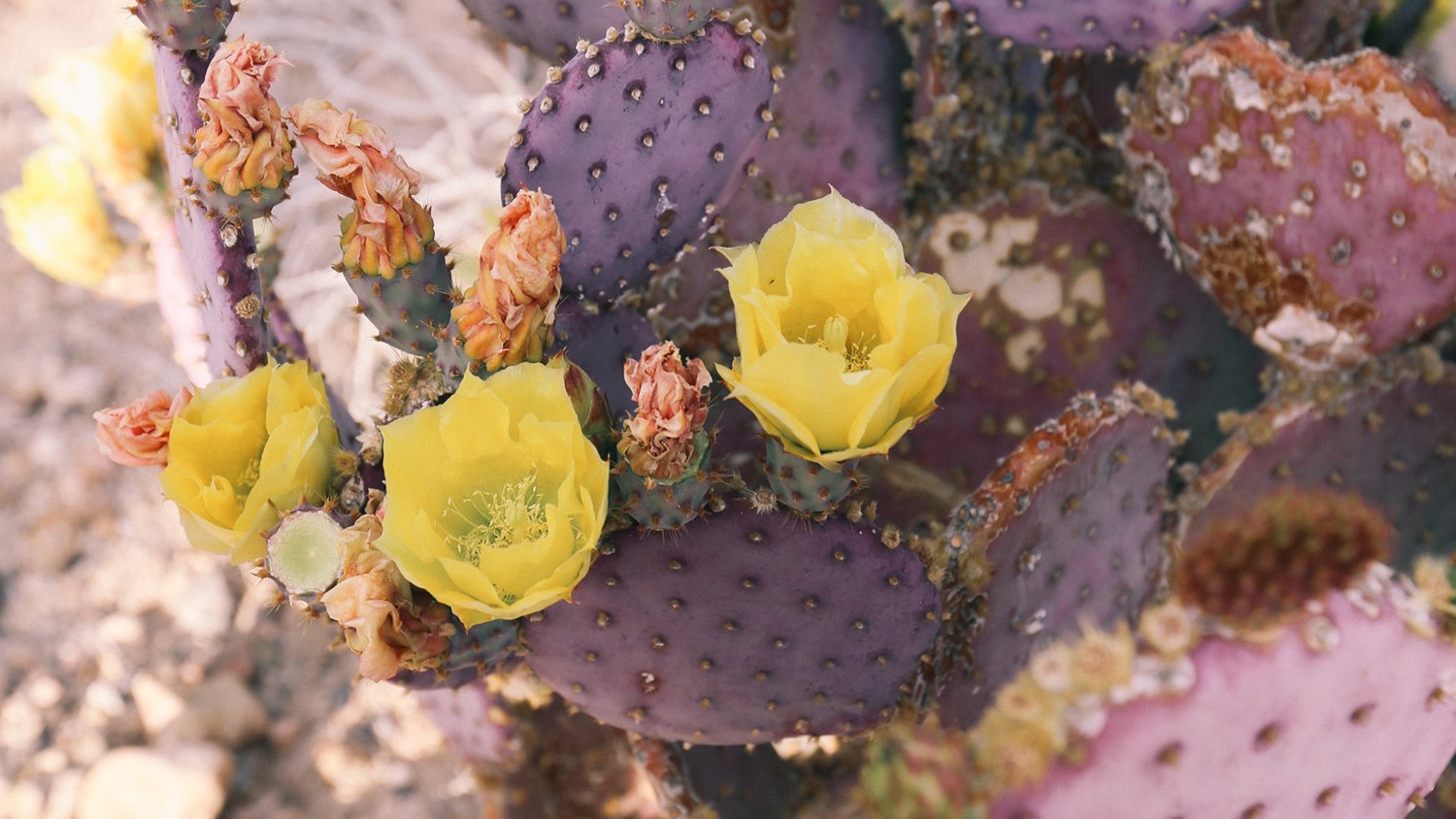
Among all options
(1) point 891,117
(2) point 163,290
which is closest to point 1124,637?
(1) point 891,117

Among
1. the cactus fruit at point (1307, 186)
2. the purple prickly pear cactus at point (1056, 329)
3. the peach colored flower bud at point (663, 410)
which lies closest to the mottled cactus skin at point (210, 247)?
the peach colored flower bud at point (663, 410)

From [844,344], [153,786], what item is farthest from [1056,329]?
[153,786]

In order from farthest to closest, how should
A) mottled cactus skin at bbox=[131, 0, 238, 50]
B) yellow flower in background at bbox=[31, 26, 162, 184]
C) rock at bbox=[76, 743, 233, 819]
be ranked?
rock at bbox=[76, 743, 233, 819], yellow flower in background at bbox=[31, 26, 162, 184], mottled cactus skin at bbox=[131, 0, 238, 50]

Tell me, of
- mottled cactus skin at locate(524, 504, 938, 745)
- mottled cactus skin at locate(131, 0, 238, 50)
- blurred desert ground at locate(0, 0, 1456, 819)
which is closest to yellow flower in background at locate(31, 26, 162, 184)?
blurred desert ground at locate(0, 0, 1456, 819)

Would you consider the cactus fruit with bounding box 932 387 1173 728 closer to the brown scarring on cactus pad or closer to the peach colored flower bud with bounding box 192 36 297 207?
the brown scarring on cactus pad

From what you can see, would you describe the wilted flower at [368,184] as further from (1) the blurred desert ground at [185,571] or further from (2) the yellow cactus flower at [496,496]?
(1) the blurred desert ground at [185,571]
